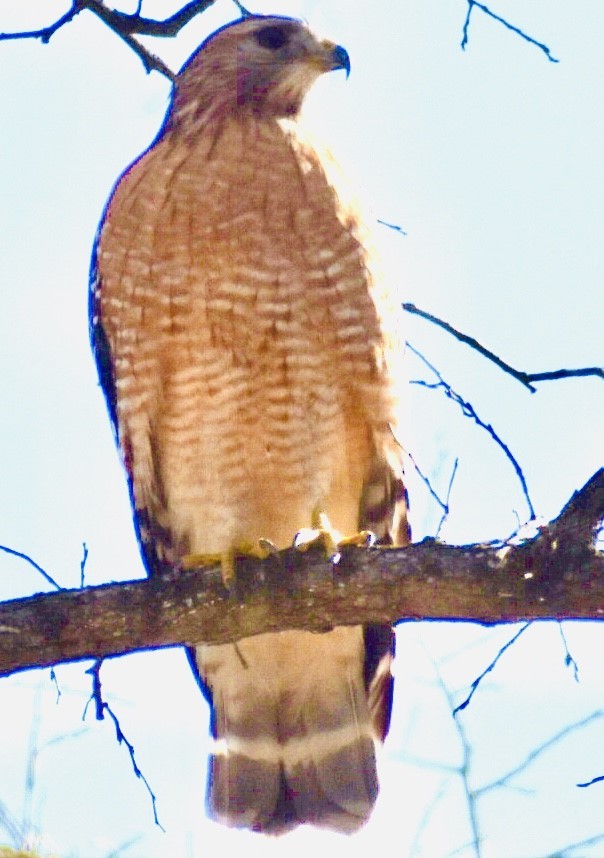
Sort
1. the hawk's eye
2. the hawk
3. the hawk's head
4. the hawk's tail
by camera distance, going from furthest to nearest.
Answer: the hawk's eye
the hawk's head
the hawk's tail
the hawk

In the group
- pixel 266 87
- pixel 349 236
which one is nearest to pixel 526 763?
pixel 349 236

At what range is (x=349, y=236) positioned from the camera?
175 inches

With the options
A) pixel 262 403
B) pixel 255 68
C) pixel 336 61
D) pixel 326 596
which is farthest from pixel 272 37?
pixel 326 596

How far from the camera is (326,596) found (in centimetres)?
371

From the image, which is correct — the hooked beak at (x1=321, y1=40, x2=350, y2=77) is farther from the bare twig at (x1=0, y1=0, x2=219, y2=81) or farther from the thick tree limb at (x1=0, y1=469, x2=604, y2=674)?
the thick tree limb at (x1=0, y1=469, x2=604, y2=674)

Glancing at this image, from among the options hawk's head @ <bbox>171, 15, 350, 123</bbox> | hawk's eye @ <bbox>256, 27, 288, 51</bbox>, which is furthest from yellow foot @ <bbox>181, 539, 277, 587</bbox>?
hawk's eye @ <bbox>256, 27, 288, 51</bbox>

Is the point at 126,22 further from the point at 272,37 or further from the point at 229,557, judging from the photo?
the point at 229,557

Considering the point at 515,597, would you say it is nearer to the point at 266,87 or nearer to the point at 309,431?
the point at 309,431

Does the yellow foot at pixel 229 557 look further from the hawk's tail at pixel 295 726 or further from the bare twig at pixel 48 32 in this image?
the bare twig at pixel 48 32

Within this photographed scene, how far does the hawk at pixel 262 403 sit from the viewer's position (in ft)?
14.3

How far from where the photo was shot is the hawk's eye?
5.19 meters

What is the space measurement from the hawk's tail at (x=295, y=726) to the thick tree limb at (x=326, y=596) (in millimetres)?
639

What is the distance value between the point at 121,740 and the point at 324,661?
3.09 ft

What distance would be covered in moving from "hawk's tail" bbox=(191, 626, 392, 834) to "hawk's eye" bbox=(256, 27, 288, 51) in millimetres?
2154
